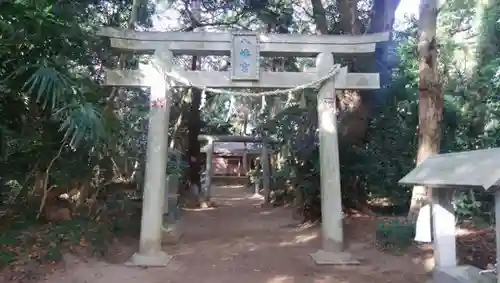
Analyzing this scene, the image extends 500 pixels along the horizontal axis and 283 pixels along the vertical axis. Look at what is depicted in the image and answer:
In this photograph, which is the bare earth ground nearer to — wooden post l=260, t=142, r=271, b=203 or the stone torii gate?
the stone torii gate

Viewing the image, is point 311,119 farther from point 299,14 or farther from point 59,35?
point 59,35

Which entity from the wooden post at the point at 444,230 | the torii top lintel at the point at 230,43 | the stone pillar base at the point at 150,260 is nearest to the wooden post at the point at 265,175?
the torii top lintel at the point at 230,43

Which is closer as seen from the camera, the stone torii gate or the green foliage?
the green foliage

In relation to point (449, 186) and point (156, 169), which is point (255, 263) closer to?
point (156, 169)

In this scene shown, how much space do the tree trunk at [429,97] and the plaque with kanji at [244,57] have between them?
2.76m

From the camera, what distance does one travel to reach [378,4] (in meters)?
10.1

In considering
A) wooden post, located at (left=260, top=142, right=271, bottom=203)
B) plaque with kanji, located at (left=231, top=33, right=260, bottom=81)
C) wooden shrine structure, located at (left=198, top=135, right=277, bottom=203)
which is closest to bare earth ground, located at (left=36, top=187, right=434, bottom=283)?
plaque with kanji, located at (left=231, top=33, right=260, bottom=81)

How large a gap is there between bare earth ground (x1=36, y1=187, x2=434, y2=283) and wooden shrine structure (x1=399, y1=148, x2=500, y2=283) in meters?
0.93

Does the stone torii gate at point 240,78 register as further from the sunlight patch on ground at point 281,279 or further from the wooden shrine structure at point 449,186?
the wooden shrine structure at point 449,186

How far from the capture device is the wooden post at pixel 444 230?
525 cm

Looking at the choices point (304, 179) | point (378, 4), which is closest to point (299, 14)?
point (378, 4)

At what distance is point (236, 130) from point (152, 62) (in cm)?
2228

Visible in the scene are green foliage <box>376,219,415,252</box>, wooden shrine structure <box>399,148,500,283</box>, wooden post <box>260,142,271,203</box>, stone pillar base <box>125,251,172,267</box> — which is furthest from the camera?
wooden post <box>260,142,271,203</box>

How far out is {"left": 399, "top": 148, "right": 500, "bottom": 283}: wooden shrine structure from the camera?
4195mm
